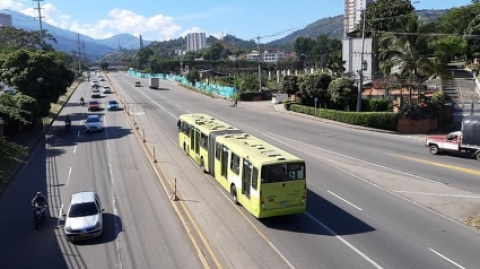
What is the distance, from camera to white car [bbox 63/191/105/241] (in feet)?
A: 51.9

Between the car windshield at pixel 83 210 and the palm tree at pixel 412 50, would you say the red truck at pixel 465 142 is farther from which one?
the car windshield at pixel 83 210

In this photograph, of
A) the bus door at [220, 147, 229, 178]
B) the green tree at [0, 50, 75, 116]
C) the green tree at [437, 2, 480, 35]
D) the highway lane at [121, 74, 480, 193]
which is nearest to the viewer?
the bus door at [220, 147, 229, 178]

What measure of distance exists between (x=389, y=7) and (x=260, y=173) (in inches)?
2536

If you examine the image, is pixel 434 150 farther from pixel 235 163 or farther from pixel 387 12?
pixel 387 12

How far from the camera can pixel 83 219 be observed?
53.7 ft

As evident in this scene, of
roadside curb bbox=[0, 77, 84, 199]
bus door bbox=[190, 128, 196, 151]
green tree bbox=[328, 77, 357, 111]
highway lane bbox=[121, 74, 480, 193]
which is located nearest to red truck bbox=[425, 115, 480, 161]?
highway lane bbox=[121, 74, 480, 193]

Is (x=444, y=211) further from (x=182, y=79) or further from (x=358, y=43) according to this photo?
(x=182, y=79)

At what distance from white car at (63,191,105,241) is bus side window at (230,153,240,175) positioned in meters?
5.62

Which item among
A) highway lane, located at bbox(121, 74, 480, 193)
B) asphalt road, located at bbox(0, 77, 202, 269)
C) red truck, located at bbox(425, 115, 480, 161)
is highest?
red truck, located at bbox(425, 115, 480, 161)

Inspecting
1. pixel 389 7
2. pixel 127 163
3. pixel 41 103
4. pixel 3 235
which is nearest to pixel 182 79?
pixel 389 7

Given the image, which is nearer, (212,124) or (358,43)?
(212,124)

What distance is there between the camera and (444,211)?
18359 millimetres

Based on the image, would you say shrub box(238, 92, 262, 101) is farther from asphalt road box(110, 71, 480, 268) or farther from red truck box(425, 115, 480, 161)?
red truck box(425, 115, 480, 161)

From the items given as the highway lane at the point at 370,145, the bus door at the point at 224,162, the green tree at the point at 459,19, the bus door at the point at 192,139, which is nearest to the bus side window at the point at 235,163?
the bus door at the point at 224,162
